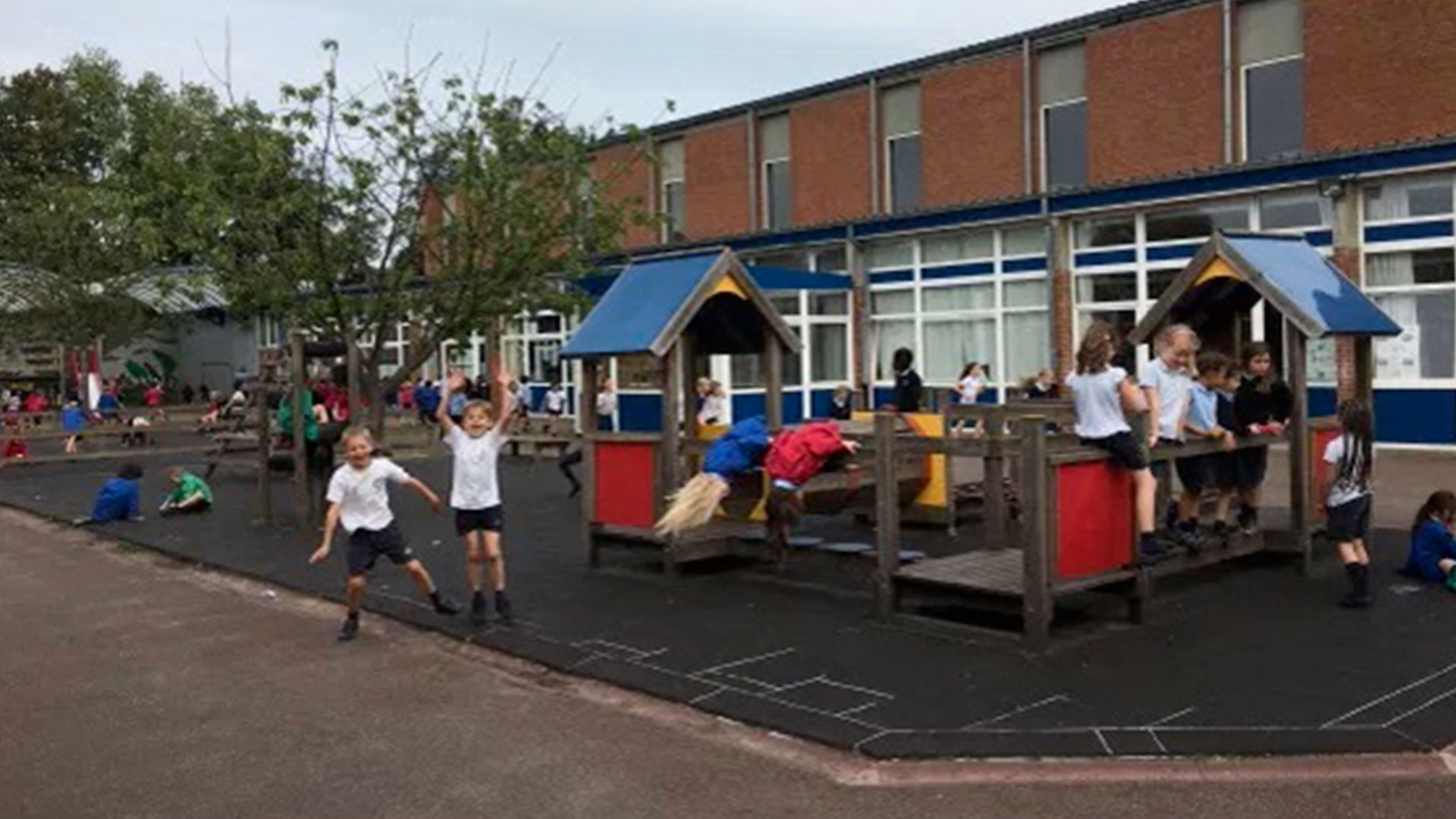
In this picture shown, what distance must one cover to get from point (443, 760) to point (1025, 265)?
835 inches

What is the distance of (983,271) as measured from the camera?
87.0 ft

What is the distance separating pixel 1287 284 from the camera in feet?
32.7

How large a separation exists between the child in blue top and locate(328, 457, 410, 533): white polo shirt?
7.23 m

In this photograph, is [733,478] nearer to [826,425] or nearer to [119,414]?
[826,425]

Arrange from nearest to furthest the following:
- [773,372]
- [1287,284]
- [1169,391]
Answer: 1. [1169,391]
2. [1287,284]
3. [773,372]

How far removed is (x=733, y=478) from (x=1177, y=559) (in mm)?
3258

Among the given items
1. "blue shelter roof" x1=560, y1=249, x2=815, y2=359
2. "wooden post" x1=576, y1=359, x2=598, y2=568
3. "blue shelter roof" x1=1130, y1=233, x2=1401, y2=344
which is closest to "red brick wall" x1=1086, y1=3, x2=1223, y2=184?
"blue shelter roof" x1=1130, y1=233, x2=1401, y2=344

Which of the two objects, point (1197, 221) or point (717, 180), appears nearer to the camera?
point (1197, 221)

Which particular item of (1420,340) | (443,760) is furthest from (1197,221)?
(443,760)

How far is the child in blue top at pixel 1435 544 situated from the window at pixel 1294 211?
12520 mm

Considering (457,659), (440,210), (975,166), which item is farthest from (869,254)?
(457,659)

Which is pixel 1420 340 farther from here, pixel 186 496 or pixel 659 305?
pixel 186 496

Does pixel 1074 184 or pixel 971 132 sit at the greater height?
pixel 971 132

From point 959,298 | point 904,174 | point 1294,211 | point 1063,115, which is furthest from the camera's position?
point 904,174
